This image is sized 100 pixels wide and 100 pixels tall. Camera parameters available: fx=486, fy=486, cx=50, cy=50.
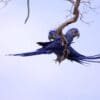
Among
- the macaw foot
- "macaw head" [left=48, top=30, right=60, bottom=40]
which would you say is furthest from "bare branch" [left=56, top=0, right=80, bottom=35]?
the macaw foot

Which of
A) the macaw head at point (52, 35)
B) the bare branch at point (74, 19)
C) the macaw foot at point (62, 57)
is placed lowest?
the macaw foot at point (62, 57)

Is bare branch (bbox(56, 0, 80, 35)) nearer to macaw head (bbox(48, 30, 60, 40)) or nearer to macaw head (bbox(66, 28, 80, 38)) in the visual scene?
macaw head (bbox(48, 30, 60, 40))

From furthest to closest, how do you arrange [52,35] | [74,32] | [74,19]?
[74,32]
[52,35]
[74,19]

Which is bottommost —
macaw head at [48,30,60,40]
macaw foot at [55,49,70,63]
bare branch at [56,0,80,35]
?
macaw foot at [55,49,70,63]

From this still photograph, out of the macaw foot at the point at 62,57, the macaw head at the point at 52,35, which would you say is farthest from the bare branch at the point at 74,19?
the macaw foot at the point at 62,57

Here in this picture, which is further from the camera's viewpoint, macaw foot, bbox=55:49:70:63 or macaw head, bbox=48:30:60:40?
macaw foot, bbox=55:49:70:63

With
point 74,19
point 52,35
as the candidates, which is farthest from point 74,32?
point 74,19

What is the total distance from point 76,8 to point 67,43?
581 mm

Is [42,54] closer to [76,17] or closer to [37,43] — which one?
[37,43]

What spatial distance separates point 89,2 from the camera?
208 inches

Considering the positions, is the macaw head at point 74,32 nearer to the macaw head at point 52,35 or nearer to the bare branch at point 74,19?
the macaw head at point 52,35

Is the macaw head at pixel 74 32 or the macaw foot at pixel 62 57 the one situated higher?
the macaw head at pixel 74 32

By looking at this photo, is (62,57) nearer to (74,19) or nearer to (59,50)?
(59,50)

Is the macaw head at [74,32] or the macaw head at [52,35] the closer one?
the macaw head at [52,35]
